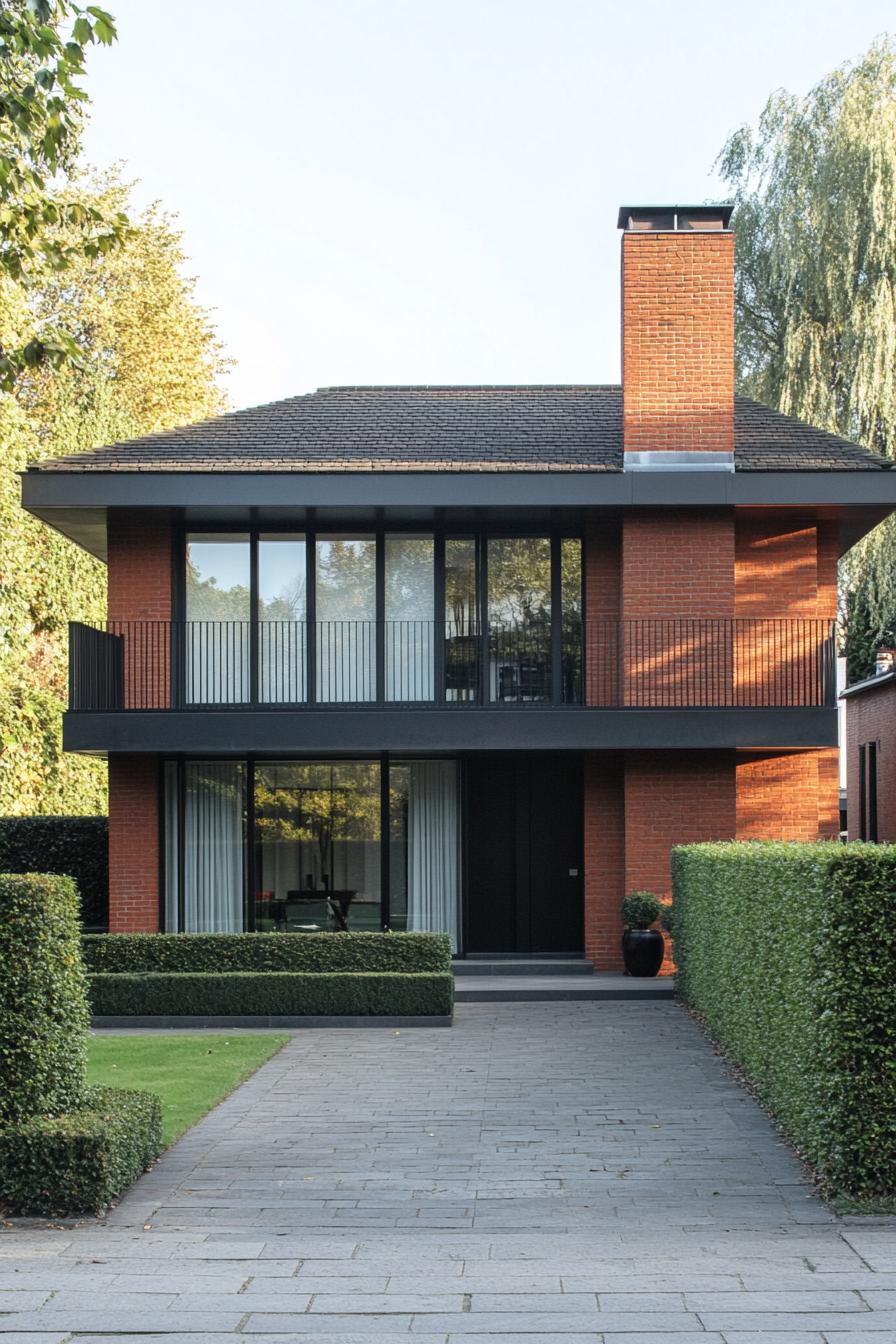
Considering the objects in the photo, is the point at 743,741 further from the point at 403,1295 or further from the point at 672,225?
the point at 403,1295

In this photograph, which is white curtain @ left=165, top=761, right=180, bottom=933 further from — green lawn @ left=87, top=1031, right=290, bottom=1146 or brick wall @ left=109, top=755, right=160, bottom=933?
green lawn @ left=87, top=1031, right=290, bottom=1146

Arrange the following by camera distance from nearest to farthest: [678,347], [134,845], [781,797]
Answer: [678,347] → [134,845] → [781,797]

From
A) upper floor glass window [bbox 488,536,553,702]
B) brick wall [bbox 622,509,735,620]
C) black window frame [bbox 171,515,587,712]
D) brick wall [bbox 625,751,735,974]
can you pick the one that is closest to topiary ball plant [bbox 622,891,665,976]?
brick wall [bbox 625,751,735,974]

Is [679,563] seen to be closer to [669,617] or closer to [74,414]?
[669,617]

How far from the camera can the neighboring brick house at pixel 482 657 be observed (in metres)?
20.0

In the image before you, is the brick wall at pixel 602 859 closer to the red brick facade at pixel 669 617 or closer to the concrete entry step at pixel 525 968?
the red brick facade at pixel 669 617

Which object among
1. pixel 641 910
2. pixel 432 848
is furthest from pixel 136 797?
pixel 641 910

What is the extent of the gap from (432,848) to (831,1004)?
12.6 meters

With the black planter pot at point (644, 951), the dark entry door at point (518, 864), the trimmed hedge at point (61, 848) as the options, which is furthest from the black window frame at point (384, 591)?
the trimmed hedge at point (61, 848)

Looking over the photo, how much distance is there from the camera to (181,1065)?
13.5 metres

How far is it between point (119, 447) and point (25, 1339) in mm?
16425

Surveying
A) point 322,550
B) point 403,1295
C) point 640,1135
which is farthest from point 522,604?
point 403,1295

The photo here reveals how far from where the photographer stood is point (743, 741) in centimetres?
1908

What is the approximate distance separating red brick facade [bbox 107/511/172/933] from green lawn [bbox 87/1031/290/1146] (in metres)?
4.59
